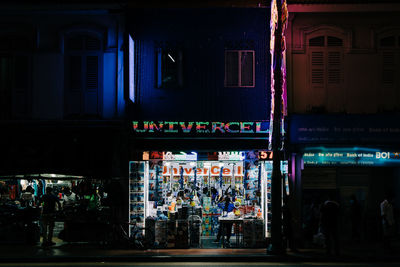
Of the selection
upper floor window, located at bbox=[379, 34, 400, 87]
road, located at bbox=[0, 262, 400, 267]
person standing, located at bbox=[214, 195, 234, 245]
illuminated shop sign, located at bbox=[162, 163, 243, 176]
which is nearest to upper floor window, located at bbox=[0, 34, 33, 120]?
illuminated shop sign, located at bbox=[162, 163, 243, 176]

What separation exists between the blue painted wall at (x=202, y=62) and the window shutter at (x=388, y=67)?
4.36 m

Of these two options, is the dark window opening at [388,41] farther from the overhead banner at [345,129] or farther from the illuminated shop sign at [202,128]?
the illuminated shop sign at [202,128]

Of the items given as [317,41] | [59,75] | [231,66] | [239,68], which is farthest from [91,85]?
[317,41]

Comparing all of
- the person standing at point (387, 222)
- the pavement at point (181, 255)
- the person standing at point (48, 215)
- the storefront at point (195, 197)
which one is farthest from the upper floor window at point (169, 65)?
the person standing at point (387, 222)

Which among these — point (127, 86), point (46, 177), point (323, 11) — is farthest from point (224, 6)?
point (46, 177)

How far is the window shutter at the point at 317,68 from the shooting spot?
1870 cm

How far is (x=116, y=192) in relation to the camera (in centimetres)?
1736

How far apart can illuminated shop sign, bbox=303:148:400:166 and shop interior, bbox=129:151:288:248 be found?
1.63 m

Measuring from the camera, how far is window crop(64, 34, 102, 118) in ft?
61.4

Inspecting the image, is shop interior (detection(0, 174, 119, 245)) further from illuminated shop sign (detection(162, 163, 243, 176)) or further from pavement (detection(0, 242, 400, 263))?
illuminated shop sign (detection(162, 163, 243, 176))

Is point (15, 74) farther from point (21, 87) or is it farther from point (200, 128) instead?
point (200, 128)

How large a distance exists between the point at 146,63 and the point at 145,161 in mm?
3637

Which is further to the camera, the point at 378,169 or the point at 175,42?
the point at 378,169

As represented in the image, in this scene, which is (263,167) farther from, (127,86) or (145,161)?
(127,86)
